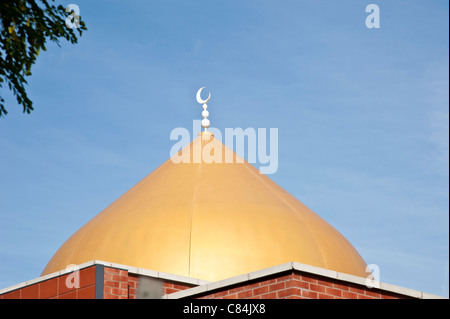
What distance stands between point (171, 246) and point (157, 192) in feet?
5.68

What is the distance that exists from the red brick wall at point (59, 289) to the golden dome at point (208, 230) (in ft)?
11.3

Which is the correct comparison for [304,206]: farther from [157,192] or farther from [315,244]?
[157,192]

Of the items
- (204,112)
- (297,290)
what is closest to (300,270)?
(297,290)

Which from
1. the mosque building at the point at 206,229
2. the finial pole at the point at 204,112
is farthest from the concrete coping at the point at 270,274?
the finial pole at the point at 204,112

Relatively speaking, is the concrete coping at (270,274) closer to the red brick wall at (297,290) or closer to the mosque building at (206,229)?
the red brick wall at (297,290)

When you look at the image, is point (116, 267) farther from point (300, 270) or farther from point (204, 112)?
point (204, 112)

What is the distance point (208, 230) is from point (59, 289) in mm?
4571

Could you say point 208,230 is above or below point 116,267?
above

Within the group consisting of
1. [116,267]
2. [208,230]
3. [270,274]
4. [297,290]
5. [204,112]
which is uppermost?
[204,112]

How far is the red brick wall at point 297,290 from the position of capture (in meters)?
10.1

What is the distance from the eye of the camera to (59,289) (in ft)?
40.0

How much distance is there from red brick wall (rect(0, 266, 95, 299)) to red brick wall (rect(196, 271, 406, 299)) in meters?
1.78
